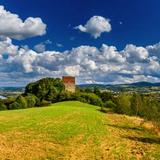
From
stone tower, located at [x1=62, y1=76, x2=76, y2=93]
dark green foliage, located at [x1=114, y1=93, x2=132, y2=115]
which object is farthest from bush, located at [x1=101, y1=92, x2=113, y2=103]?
dark green foliage, located at [x1=114, y1=93, x2=132, y2=115]

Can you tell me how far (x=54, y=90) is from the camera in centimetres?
15012

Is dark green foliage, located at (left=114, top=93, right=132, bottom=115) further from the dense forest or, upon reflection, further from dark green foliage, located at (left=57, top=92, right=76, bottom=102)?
dark green foliage, located at (left=57, top=92, right=76, bottom=102)

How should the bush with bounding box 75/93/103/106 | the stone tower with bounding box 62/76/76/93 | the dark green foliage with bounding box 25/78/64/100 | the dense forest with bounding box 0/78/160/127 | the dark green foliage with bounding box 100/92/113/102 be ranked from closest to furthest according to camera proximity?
the dense forest with bounding box 0/78/160/127, the bush with bounding box 75/93/103/106, the dark green foliage with bounding box 25/78/64/100, the dark green foliage with bounding box 100/92/113/102, the stone tower with bounding box 62/76/76/93

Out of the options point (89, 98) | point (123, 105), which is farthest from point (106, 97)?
point (123, 105)

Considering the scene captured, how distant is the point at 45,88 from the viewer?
15275 cm

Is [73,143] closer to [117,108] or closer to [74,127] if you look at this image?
[74,127]

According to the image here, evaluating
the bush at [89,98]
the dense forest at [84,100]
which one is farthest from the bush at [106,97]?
the bush at [89,98]

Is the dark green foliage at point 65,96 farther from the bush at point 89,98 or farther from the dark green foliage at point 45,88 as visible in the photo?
the dark green foliage at point 45,88

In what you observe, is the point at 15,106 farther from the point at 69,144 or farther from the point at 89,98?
the point at 69,144

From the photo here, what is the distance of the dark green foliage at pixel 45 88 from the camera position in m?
150

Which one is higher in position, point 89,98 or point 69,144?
point 89,98

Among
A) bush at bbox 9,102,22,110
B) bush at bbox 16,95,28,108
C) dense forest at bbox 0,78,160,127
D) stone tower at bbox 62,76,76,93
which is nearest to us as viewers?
dense forest at bbox 0,78,160,127

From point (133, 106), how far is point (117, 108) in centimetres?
457

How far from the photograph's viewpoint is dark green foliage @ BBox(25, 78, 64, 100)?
493ft
